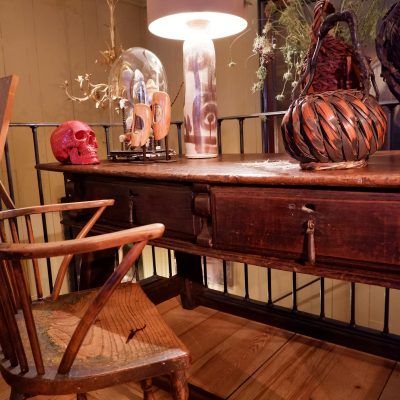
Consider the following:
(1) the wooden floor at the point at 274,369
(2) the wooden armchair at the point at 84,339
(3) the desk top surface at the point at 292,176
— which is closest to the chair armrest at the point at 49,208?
(2) the wooden armchair at the point at 84,339

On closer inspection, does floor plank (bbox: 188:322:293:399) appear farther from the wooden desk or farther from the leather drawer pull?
the leather drawer pull

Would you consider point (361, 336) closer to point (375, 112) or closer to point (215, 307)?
point (215, 307)

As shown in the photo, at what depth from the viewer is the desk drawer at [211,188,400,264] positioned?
2.41 ft

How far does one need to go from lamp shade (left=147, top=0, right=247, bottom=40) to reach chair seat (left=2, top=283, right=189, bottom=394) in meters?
0.89

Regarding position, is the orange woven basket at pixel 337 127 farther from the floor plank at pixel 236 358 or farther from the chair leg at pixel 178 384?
the floor plank at pixel 236 358

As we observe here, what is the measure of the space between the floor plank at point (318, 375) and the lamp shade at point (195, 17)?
1.24m

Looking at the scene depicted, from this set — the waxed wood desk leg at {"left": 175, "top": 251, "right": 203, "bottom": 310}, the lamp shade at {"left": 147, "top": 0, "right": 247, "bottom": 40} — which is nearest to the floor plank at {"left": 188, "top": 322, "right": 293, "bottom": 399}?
the waxed wood desk leg at {"left": 175, "top": 251, "right": 203, "bottom": 310}

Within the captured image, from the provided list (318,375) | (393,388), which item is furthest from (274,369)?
(393,388)

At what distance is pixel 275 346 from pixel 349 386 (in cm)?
36

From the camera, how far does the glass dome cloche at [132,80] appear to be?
159 centimetres

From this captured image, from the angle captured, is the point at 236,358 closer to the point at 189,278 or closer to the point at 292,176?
the point at 189,278

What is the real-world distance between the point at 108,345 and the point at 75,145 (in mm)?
749

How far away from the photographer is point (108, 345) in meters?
0.89

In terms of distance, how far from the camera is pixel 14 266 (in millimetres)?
707
